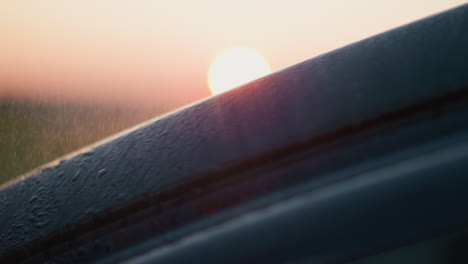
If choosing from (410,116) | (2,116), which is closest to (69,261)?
(410,116)

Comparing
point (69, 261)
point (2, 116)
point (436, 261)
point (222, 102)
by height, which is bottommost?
point (436, 261)

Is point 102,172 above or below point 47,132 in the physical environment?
below

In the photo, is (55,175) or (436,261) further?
(55,175)

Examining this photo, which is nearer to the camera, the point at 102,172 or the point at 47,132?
the point at 102,172

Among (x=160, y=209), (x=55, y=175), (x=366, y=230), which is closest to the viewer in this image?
(x=366, y=230)

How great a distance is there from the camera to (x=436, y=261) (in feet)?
2.37

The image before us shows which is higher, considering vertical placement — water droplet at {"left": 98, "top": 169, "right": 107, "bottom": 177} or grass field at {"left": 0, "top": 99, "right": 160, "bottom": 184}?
grass field at {"left": 0, "top": 99, "right": 160, "bottom": 184}

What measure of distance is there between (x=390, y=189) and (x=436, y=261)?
141mm

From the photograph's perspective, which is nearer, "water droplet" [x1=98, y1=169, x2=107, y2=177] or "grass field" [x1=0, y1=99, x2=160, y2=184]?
"water droplet" [x1=98, y1=169, x2=107, y2=177]

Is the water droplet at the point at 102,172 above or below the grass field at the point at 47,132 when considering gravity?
below

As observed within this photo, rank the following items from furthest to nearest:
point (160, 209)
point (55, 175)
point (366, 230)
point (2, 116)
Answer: point (2, 116) → point (55, 175) → point (160, 209) → point (366, 230)

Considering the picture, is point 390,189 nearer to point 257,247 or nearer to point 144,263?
point 257,247

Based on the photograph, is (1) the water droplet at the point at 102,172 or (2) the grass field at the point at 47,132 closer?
(1) the water droplet at the point at 102,172

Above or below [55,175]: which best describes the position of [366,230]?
below
